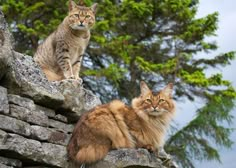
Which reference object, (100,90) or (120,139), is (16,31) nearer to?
(100,90)

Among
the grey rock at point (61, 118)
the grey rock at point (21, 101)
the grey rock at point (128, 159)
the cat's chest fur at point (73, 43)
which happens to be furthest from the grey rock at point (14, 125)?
the cat's chest fur at point (73, 43)

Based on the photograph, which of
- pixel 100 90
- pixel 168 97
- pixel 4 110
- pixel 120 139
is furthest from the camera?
pixel 100 90

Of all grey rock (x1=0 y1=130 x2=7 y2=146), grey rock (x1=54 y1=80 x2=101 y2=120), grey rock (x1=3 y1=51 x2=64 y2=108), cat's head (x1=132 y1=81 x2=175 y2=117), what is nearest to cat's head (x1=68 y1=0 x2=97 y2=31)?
grey rock (x1=54 y1=80 x2=101 y2=120)

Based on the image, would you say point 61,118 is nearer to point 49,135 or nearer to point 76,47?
point 49,135

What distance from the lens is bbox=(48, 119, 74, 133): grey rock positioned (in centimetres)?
790

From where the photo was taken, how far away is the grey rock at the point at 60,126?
7.90 m

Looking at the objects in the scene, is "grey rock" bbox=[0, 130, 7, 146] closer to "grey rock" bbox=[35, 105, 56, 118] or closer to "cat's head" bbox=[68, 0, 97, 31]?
"grey rock" bbox=[35, 105, 56, 118]

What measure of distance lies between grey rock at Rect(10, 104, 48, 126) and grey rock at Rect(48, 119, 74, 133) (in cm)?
16

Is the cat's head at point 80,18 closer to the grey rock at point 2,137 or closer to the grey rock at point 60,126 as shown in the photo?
the grey rock at point 60,126

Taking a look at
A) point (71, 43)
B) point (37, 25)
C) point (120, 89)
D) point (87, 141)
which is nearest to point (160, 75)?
point (120, 89)

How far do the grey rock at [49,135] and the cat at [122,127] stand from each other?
9.7 inches

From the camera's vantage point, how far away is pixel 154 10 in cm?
1827

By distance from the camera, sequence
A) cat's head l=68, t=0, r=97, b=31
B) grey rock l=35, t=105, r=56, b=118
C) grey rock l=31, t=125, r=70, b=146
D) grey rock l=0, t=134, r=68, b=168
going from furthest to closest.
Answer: cat's head l=68, t=0, r=97, b=31 < grey rock l=35, t=105, r=56, b=118 < grey rock l=31, t=125, r=70, b=146 < grey rock l=0, t=134, r=68, b=168

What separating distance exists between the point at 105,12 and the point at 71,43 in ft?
23.6
